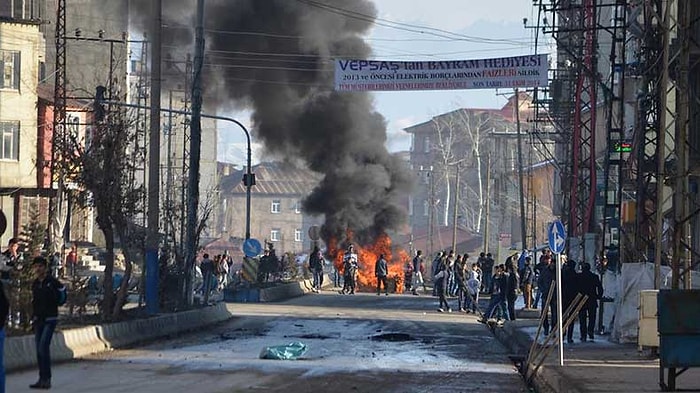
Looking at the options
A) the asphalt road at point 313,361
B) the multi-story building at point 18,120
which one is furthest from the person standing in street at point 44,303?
the multi-story building at point 18,120

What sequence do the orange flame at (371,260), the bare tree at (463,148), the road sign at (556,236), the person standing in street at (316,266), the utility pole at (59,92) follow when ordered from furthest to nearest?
the bare tree at (463,148)
the orange flame at (371,260)
the person standing in street at (316,266)
the utility pole at (59,92)
the road sign at (556,236)

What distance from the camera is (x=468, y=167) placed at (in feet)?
307

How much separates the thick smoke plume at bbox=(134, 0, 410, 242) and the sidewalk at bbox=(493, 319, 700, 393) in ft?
88.7

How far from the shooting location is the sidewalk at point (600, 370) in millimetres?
15742

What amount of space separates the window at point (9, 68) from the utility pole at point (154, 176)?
26878 mm

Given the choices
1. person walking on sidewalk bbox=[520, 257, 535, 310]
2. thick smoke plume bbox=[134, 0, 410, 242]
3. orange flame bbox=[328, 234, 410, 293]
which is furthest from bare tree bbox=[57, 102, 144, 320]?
orange flame bbox=[328, 234, 410, 293]

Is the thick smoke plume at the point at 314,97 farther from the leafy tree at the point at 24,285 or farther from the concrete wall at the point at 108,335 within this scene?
the leafy tree at the point at 24,285

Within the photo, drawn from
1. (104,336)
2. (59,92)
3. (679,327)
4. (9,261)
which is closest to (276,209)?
(59,92)

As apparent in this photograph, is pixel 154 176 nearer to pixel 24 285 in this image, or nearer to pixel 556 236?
pixel 24 285

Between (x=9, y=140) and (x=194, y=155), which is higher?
(x=9, y=140)

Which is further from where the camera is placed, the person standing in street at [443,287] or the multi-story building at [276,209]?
the multi-story building at [276,209]

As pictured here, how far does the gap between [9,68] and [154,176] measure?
2805 cm

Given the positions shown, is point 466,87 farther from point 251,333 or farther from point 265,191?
point 265,191

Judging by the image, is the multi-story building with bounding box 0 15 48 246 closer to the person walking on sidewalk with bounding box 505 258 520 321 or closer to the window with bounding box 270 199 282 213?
the person walking on sidewalk with bounding box 505 258 520 321
